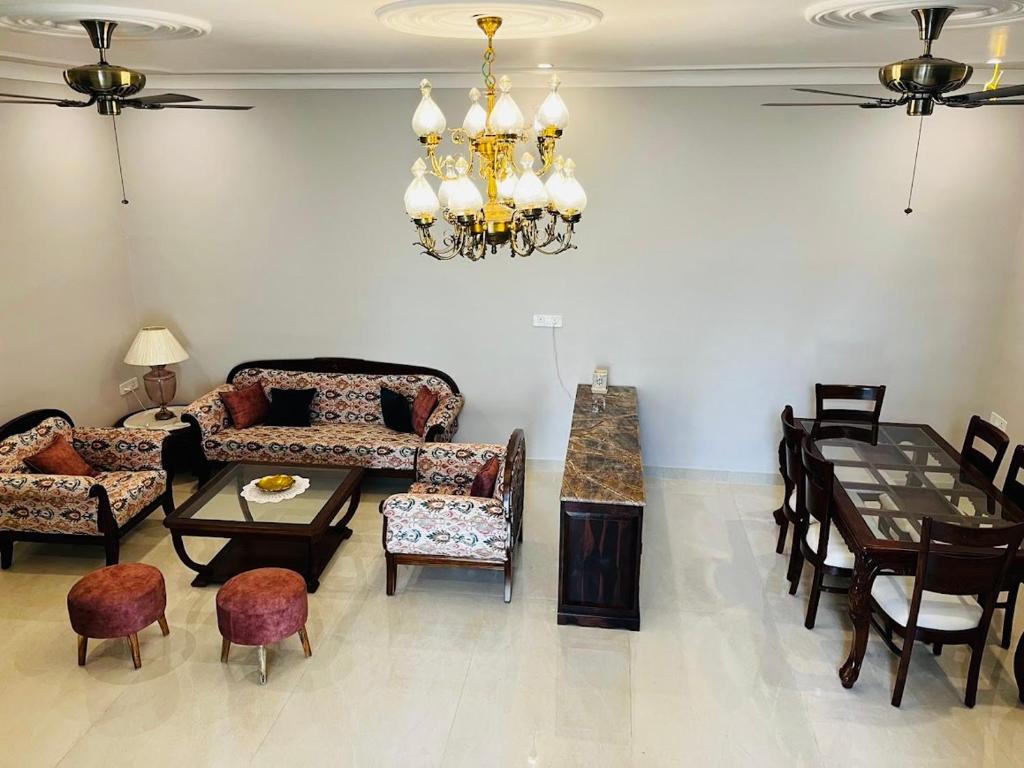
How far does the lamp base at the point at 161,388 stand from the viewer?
586cm

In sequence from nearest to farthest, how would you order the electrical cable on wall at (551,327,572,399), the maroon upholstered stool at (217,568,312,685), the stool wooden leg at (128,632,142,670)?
the maroon upholstered stool at (217,568,312,685)
the stool wooden leg at (128,632,142,670)
the electrical cable on wall at (551,327,572,399)

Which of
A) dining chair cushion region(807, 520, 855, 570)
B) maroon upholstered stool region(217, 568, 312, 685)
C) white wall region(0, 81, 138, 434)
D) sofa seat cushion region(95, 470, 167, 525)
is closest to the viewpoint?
maroon upholstered stool region(217, 568, 312, 685)

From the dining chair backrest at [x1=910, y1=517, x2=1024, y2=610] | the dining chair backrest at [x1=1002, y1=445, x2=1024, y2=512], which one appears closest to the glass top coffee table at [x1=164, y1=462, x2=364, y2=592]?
the dining chair backrest at [x1=910, y1=517, x2=1024, y2=610]

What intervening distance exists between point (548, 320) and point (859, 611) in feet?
10.3

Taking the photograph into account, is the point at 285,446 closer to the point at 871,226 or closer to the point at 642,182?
the point at 642,182

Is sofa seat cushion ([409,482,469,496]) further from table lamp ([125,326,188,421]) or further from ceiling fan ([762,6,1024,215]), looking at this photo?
ceiling fan ([762,6,1024,215])

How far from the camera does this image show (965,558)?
3.18 metres

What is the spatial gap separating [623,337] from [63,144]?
4.34 meters

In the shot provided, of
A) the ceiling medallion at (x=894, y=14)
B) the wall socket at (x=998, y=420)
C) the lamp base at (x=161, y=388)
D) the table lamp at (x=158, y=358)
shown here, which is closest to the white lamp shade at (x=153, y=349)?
the table lamp at (x=158, y=358)

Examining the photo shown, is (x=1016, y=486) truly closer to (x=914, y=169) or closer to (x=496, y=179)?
(x=914, y=169)

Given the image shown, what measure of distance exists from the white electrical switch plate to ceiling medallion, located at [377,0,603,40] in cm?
247

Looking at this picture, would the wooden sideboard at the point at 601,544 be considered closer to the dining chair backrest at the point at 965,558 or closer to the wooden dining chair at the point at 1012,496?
the dining chair backrest at the point at 965,558

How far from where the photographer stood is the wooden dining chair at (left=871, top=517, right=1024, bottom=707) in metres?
3.12

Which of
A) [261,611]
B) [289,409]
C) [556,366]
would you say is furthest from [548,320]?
[261,611]
